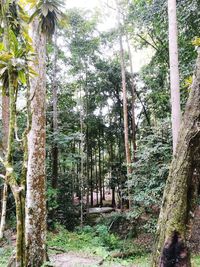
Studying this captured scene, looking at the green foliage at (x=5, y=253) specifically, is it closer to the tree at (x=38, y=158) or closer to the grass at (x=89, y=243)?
the grass at (x=89, y=243)

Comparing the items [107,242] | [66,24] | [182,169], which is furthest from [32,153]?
[107,242]

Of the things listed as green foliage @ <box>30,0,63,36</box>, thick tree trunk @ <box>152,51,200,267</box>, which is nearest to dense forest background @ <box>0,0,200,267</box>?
green foliage @ <box>30,0,63,36</box>

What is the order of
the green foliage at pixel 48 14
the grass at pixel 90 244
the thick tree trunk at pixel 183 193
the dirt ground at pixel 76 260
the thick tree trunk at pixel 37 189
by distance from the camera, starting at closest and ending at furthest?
the thick tree trunk at pixel 183 193
the thick tree trunk at pixel 37 189
the green foliage at pixel 48 14
the dirt ground at pixel 76 260
the grass at pixel 90 244

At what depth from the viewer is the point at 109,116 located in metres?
18.1

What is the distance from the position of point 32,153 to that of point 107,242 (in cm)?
653

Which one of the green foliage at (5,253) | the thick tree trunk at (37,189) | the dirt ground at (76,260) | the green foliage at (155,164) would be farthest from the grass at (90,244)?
the thick tree trunk at (37,189)

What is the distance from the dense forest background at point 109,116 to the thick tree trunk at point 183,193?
1.93m

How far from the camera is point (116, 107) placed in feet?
58.0

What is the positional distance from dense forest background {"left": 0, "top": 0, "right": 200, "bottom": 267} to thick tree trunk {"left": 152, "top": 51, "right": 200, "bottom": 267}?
1928mm

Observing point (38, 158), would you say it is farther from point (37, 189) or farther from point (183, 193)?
point (183, 193)

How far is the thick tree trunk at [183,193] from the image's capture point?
2.36 metres

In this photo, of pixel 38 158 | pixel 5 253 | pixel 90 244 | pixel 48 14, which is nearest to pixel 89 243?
pixel 90 244

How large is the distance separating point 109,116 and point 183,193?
15.8 meters

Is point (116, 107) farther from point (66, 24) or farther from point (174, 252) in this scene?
point (174, 252)
